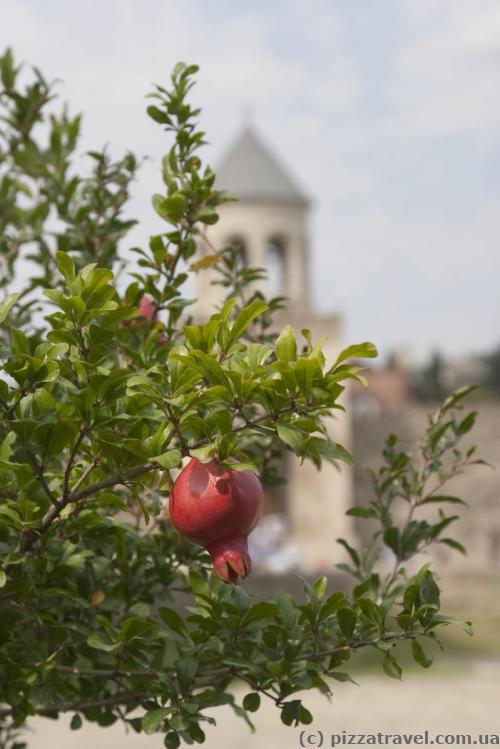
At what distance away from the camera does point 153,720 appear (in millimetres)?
1604

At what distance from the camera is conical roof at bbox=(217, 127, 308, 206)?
81.1 feet

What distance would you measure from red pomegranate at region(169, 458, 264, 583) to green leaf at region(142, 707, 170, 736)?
317mm

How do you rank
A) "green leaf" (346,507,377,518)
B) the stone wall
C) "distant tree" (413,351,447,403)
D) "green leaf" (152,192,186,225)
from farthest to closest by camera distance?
"distant tree" (413,351,447,403), the stone wall, "green leaf" (346,507,377,518), "green leaf" (152,192,186,225)

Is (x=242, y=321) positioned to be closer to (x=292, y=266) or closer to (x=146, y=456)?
(x=146, y=456)

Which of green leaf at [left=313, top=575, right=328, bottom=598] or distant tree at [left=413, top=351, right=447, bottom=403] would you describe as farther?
distant tree at [left=413, top=351, right=447, bottom=403]

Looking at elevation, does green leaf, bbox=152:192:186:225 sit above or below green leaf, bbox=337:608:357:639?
above

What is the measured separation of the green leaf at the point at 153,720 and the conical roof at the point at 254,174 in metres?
23.1

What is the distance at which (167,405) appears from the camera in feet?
4.57

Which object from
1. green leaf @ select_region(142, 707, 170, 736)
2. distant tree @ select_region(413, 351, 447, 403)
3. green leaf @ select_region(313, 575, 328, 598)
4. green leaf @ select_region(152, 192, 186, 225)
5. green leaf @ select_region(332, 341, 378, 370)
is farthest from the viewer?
distant tree @ select_region(413, 351, 447, 403)

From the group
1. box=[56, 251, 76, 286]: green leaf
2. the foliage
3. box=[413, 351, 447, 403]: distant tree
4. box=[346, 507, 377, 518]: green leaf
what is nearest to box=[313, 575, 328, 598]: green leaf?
the foliage

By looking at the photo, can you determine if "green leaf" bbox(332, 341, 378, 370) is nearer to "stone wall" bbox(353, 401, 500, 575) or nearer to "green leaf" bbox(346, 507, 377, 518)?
"green leaf" bbox(346, 507, 377, 518)

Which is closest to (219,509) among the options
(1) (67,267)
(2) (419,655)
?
(1) (67,267)

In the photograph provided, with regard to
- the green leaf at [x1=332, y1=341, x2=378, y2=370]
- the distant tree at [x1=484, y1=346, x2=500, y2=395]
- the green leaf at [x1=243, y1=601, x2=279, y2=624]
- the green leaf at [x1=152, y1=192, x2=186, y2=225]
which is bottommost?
the distant tree at [x1=484, y1=346, x2=500, y2=395]

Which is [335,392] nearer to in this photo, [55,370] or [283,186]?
[55,370]
